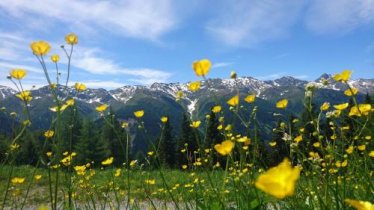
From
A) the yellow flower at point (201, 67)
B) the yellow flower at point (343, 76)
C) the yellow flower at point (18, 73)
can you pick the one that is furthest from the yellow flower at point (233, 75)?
the yellow flower at point (18, 73)

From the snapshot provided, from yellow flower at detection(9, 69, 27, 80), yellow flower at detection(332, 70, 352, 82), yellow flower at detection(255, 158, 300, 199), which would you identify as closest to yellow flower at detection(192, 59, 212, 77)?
yellow flower at detection(332, 70, 352, 82)

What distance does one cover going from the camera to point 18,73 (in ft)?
7.89

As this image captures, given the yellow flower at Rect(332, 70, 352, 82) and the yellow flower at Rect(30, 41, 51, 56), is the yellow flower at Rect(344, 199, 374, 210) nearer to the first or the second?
the yellow flower at Rect(332, 70, 352, 82)

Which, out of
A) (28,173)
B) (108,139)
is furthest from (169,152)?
(28,173)

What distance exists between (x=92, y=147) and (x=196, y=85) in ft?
139

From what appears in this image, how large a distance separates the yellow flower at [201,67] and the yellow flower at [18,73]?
109 centimetres

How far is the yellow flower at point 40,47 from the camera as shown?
2117 millimetres

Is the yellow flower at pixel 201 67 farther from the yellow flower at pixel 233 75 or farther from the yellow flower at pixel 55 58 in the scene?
the yellow flower at pixel 55 58

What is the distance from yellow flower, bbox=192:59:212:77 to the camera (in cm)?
190

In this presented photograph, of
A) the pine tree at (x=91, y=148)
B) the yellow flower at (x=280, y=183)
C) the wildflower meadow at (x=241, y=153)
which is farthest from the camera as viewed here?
the pine tree at (x=91, y=148)

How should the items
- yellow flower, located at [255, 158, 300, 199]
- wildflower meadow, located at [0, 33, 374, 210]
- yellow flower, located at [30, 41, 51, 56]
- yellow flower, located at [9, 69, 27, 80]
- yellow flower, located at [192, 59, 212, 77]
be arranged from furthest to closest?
yellow flower, located at [9, 69, 27, 80] < yellow flower, located at [30, 41, 51, 56] < yellow flower, located at [192, 59, 212, 77] < wildflower meadow, located at [0, 33, 374, 210] < yellow flower, located at [255, 158, 300, 199]

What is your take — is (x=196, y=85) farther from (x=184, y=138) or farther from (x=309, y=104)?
(x=184, y=138)

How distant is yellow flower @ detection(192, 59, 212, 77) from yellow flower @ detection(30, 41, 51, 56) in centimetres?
79

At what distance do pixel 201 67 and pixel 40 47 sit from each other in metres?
0.87
